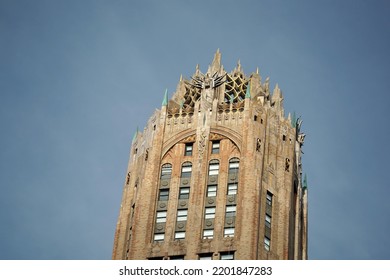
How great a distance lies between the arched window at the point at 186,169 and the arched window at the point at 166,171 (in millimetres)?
1084

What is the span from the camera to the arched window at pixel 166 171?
98.5m

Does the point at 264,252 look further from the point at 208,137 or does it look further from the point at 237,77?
the point at 237,77

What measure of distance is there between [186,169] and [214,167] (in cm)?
238

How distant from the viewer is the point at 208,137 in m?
99.9

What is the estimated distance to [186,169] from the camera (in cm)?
9875

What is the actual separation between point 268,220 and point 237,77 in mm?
17918

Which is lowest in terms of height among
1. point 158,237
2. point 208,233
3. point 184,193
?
point 158,237

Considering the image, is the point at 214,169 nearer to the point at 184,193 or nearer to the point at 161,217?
the point at 184,193

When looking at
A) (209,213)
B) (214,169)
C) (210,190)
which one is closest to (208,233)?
(209,213)

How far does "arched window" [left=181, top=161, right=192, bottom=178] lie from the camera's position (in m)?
98.2

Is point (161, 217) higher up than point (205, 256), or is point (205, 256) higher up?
point (161, 217)

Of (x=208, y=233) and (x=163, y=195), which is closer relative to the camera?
(x=208, y=233)

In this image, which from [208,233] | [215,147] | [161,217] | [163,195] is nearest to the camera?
[208,233]

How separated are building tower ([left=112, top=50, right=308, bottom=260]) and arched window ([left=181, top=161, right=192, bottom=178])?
0.08 metres
